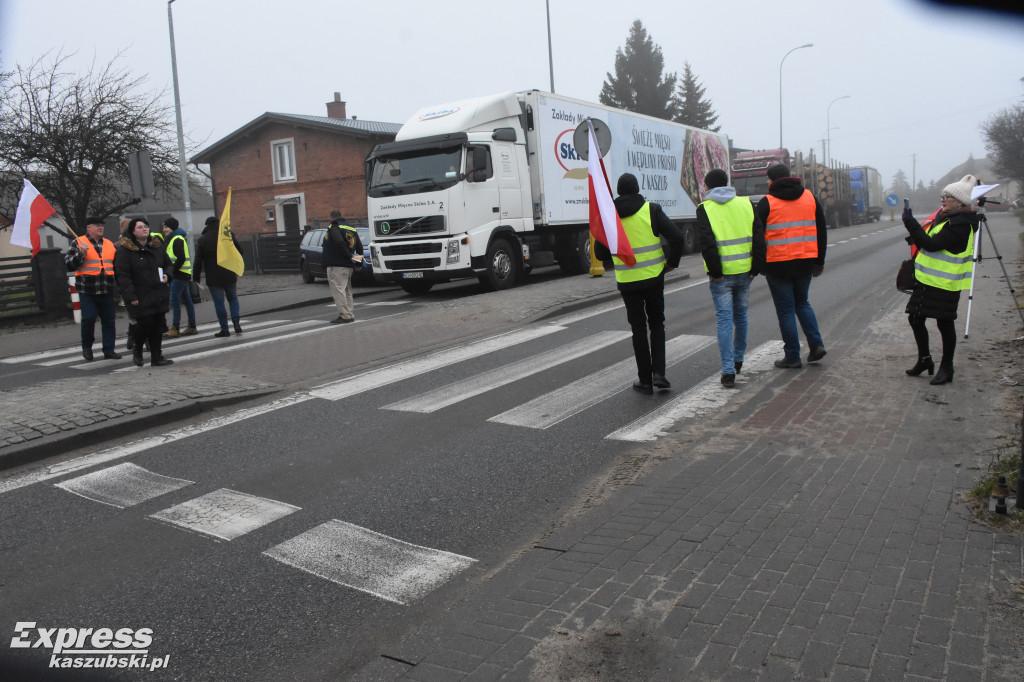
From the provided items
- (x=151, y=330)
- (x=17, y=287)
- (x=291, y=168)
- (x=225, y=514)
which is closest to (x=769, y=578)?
(x=225, y=514)

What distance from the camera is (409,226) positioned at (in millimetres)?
16547

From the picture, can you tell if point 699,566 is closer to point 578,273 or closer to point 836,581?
point 836,581

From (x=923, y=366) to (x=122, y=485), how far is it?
646 cm

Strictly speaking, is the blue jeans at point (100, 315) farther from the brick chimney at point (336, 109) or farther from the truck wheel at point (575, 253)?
the brick chimney at point (336, 109)

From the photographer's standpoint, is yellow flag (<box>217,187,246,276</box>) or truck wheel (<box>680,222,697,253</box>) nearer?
yellow flag (<box>217,187,246,276</box>)

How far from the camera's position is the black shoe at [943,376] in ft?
23.0

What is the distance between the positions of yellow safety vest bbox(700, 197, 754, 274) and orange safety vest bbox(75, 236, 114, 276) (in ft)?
24.5

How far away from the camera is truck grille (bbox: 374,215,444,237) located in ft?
53.2

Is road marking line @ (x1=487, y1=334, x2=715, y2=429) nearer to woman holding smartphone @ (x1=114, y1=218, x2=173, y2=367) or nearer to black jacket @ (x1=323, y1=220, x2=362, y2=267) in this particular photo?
woman holding smartphone @ (x1=114, y1=218, x2=173, y2=367)

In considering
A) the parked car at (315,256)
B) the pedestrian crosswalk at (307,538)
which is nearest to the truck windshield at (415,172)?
the parked car at (315,256)

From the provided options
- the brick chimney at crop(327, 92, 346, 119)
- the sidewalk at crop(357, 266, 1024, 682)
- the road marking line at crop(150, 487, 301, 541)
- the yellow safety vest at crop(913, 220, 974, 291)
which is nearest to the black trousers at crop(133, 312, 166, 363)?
the road marking line at crop(150, 487, 301, 541)

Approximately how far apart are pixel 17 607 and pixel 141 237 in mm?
6615

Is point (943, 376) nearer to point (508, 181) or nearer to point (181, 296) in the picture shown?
point (181, 296)

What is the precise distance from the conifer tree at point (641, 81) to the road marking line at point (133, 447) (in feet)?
220
